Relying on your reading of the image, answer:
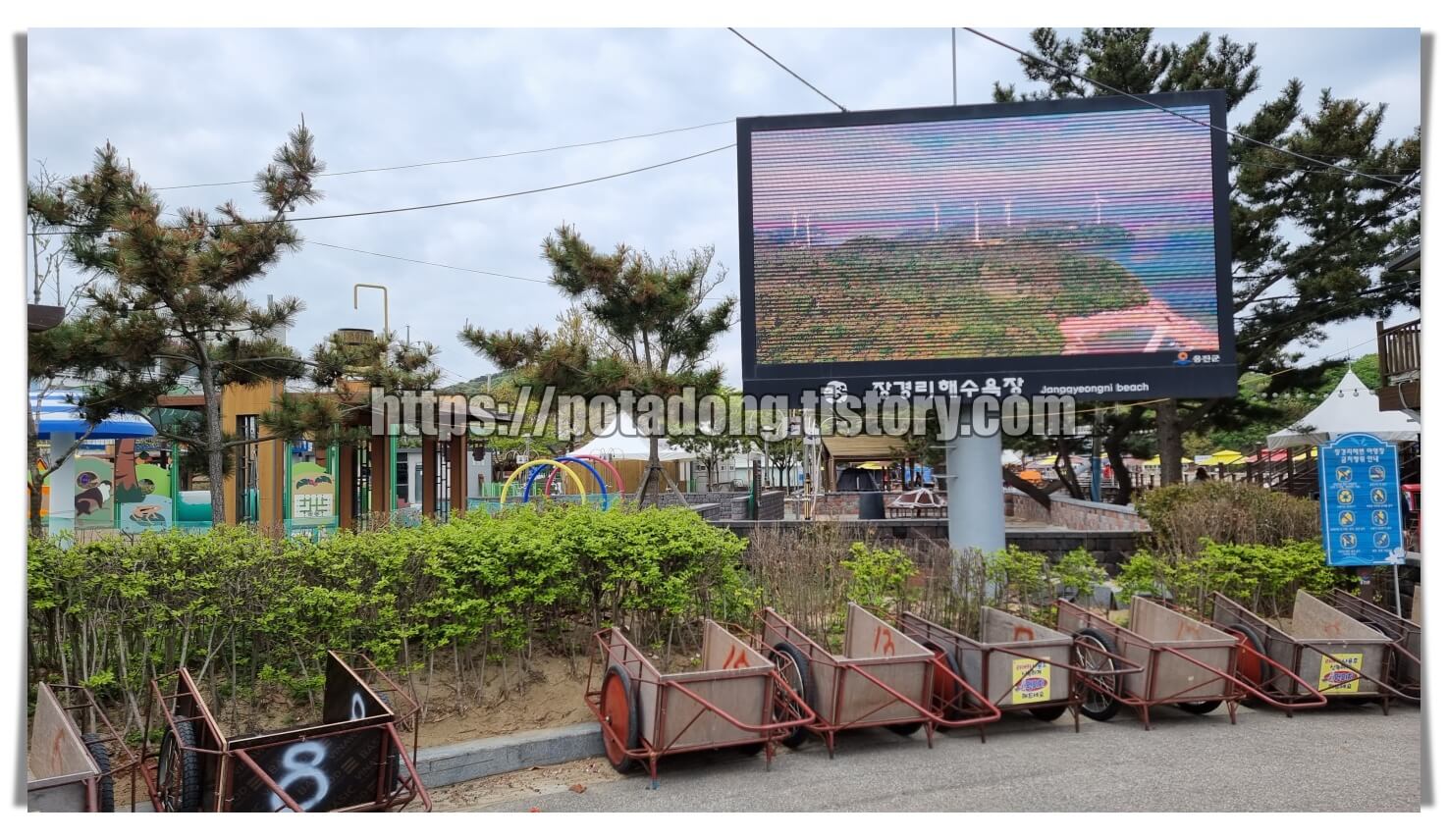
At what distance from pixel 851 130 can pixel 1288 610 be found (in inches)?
232

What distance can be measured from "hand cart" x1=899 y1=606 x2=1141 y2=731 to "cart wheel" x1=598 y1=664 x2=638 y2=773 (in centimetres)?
201

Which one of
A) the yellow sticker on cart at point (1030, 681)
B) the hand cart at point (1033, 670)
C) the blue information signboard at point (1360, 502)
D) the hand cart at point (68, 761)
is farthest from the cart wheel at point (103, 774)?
the blue information signboard at point (1360, 502)

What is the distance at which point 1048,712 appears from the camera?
5719 millimetres

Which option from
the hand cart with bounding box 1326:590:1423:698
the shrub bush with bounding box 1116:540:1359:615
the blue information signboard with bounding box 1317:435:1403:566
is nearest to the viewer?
the hand cart with bounding box 1326:590:1423:698

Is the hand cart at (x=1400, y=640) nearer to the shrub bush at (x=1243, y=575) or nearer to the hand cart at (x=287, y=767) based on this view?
the shrub bush at (x=1243, y=575)

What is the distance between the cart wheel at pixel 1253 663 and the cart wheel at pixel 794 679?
3068 mm

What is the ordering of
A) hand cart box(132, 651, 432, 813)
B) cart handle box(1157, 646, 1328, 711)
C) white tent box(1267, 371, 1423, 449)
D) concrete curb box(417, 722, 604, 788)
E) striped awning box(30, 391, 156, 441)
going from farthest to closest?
white tent box(1267, 371, 1423, 449) → striped awning box(30, 391, 156, 441) → cart handle box(1157, 646, 1328, 711) → concrete curb box(417, 722, 604, 788) → hand cart box(132, 651, 432, 813)

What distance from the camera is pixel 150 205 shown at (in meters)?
9.34

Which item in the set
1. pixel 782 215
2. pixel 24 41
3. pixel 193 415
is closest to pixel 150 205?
pixel 193 415

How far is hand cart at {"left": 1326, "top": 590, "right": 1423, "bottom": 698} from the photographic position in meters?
6.11

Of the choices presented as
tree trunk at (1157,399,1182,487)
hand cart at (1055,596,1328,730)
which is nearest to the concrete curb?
hand cart at (1055,596,1328,730)

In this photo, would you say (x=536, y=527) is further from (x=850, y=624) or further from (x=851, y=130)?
(x=851, y=130)

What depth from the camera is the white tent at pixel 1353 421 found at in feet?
61.8

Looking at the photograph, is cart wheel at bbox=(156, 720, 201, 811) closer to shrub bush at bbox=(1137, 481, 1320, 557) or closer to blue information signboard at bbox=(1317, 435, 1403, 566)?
shrub bush at bbox=(1137, 481, 1320, 557)
